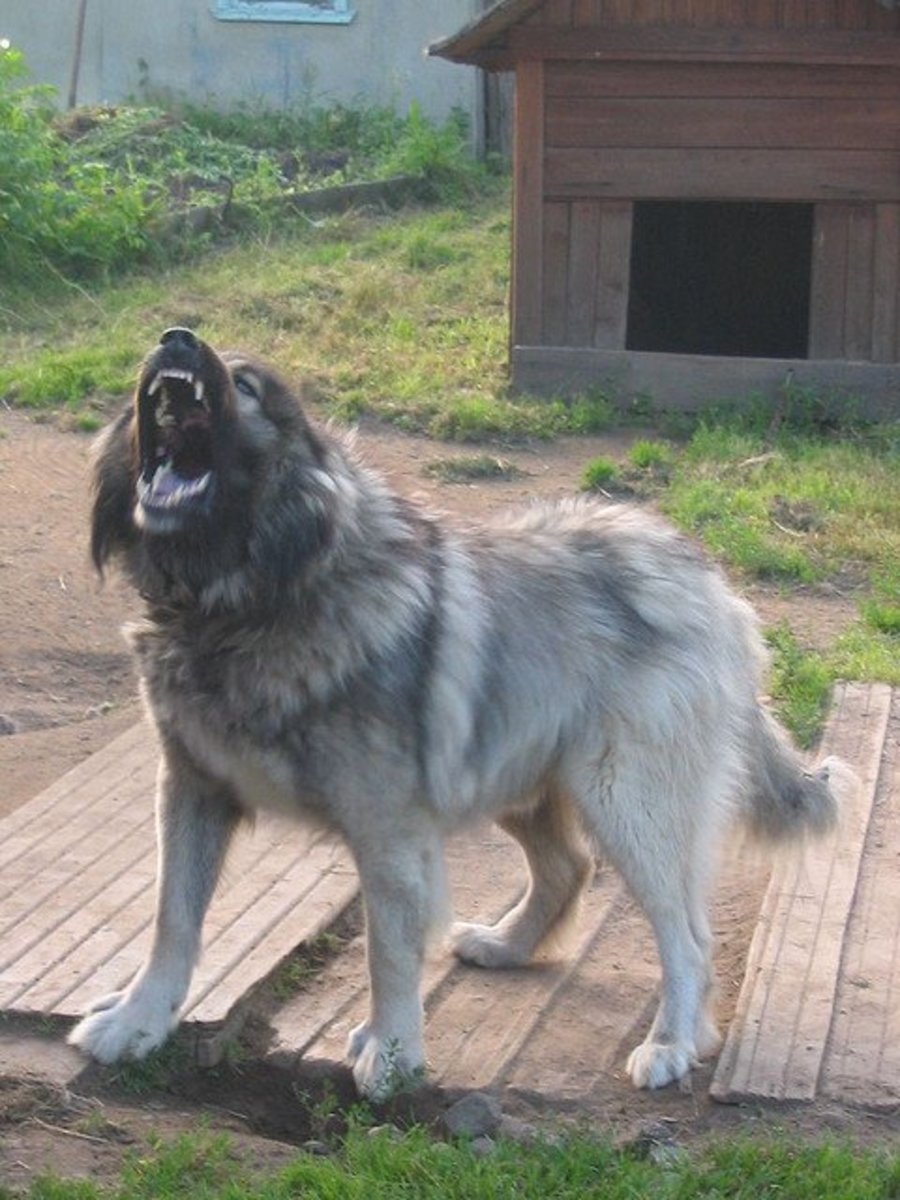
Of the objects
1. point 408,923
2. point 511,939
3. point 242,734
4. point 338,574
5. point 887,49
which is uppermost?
point 887,49

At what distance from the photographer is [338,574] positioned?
160 inches

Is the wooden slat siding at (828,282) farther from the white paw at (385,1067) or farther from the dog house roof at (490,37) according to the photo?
the white paw at (385,1067)

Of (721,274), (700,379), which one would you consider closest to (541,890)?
(700,379)

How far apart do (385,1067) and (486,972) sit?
812 mm

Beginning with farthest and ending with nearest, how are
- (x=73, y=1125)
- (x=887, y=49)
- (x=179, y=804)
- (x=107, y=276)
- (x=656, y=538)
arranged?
(x=107, y=276) < (x=887, y=49) < (x=656, y=538) < (x=179, y=804) < (x=73, y=1125)

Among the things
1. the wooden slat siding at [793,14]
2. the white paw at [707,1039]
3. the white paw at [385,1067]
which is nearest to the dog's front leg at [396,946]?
the white paw at [385,1067]

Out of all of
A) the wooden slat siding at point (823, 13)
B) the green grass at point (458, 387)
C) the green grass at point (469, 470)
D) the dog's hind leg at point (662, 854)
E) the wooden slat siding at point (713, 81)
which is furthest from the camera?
the wooden slat siding at point (713, 81)

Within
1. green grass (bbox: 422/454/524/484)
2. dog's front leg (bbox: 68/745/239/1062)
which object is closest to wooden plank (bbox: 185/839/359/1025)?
dog's front leg (bbox: 68/745/239/1062)

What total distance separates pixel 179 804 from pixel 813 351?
7879mm

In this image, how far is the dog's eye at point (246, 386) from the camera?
157 inches

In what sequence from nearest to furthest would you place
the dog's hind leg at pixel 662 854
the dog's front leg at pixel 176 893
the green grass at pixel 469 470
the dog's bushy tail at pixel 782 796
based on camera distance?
the dog's front leg at pixel 176 893, the dog's hind leg at pixel 662 854, the dog's bushy tail at pixel 782 796, the green grass at pixel 469 470

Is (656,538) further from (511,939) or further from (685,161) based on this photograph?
(685,161)

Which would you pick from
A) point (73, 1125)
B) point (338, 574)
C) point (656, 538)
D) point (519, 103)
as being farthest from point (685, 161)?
point (73, 1125)

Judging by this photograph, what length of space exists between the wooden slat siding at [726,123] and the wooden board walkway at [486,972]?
6.25 meters
